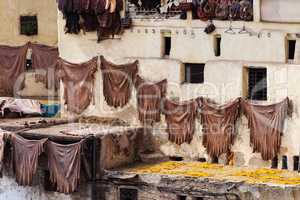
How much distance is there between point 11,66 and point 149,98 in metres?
7.43

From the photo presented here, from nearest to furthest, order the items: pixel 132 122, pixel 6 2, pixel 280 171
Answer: pixel 280 171 → pixel 132 122 → pixel 6 2

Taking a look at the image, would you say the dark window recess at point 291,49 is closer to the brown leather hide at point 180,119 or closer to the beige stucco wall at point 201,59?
the beige stucco wall at point 201,59

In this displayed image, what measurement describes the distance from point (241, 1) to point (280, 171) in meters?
5.80

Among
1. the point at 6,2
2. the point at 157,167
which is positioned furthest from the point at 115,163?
the point at 6,2

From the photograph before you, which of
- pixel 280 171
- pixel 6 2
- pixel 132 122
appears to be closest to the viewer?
pixel 280 171

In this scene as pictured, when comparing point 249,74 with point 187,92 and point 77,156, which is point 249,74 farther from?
point 77,156

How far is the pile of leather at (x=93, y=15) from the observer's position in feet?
124

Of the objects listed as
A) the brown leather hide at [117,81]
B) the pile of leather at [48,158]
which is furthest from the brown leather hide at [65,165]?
the brown leather hide at [117,81]

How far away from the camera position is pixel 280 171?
35.3 metres

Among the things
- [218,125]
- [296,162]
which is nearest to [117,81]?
[218,125]

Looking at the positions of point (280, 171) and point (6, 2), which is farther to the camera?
point (6, 2)

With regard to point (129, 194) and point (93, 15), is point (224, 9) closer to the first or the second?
point (93, 15)

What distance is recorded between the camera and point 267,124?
117ft

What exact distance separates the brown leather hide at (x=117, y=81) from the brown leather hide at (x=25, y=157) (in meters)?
3.47
